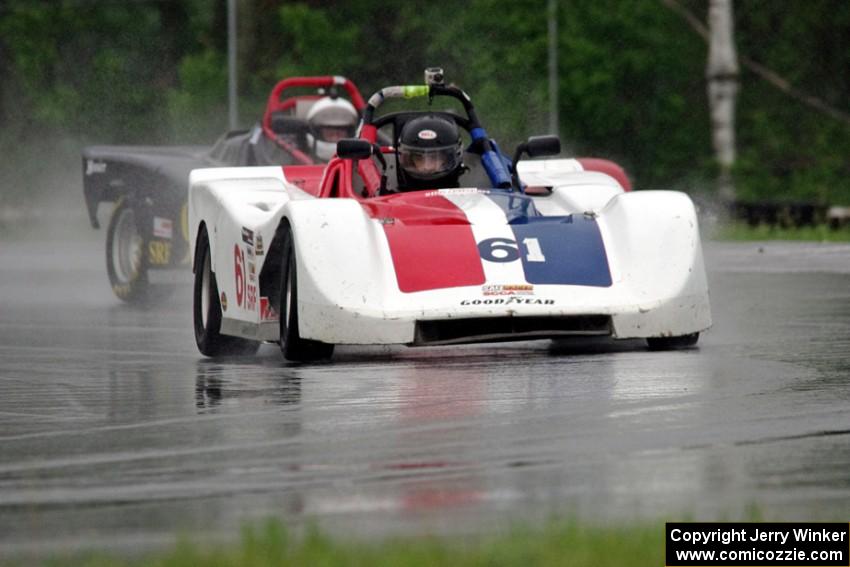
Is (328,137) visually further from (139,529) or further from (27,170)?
(27,170)

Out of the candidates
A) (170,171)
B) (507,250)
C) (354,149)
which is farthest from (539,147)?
(170,171)

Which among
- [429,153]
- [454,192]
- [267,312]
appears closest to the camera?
[267,312]

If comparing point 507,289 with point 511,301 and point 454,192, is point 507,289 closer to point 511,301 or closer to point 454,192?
point 511,301

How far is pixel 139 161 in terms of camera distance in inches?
827

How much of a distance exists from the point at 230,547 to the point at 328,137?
13829mm

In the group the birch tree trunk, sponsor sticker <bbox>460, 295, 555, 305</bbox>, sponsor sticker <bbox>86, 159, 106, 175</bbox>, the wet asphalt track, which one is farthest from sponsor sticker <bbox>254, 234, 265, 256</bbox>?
the birch tree trunk

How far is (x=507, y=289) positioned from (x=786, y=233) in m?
16.3

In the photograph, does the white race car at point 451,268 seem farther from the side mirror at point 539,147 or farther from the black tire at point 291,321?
the side mirror at point 539,147

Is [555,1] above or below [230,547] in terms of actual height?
above

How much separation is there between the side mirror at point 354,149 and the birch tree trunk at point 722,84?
66.4 ft

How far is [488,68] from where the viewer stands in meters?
43.2

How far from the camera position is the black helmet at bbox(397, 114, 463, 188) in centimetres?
1415

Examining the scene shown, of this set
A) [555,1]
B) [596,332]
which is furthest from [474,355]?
[555,1]

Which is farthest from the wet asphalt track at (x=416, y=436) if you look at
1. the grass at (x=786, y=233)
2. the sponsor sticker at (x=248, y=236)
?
the grass at (x=786, y=233)
